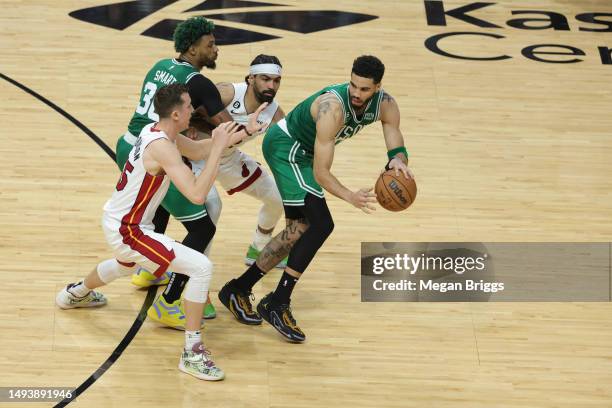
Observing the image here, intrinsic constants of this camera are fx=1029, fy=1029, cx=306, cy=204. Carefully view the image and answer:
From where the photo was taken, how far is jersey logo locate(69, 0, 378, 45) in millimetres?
11438

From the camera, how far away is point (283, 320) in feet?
22.6

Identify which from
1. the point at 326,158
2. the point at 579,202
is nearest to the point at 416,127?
the point at 579,202

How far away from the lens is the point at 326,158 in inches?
261

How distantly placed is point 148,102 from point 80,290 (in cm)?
135

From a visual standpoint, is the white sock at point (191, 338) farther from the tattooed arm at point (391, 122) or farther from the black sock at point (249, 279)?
the tattooed arm at point (391, 122)

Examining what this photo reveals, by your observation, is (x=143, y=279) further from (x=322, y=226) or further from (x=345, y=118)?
(x=345, y=118)

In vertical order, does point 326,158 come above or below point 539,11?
above

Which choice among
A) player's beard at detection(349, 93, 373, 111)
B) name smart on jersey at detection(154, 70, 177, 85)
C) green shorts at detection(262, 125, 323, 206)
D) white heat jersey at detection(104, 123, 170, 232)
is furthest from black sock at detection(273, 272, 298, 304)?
Result: name smart on jersey at detection(154, 70, 177, 85)

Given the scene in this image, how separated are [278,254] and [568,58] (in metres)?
5.60

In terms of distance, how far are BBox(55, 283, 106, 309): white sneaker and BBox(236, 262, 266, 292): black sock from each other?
97cm

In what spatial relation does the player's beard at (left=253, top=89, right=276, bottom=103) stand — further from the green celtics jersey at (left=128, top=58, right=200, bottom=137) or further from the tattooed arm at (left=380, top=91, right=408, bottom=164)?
the tattooed arm at (left=380, top=91, right=408, bottom=164)

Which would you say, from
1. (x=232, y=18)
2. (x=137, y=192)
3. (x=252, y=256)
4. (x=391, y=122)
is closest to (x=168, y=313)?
(x=137, y=192)

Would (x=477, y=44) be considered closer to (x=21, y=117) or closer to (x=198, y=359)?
(x=21, y=117)

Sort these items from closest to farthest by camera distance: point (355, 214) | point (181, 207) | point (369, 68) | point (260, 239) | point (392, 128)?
point (369, 68) < point (181, 207) < point (392, 128) < point (260, 239) < point (355, 214)
